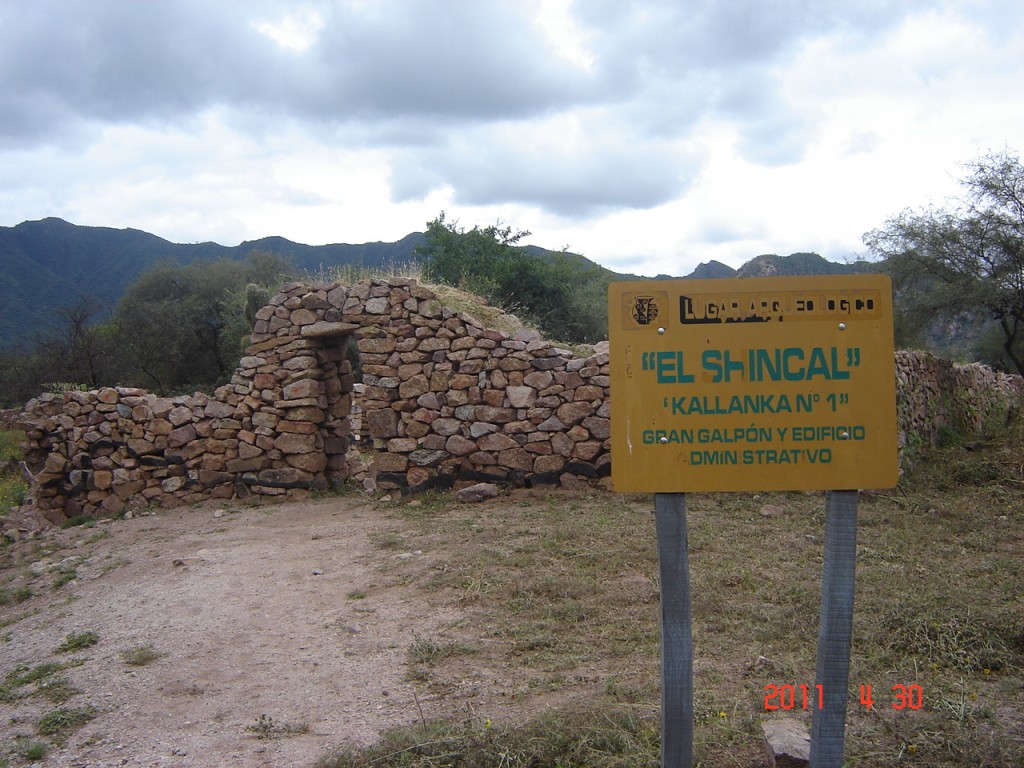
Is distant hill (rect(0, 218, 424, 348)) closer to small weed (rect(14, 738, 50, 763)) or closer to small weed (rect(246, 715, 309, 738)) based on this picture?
small weed (rect(14, 738, 50, 763))

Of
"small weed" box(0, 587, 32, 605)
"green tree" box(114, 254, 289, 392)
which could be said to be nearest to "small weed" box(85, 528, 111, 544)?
"small weed" box(0, 587, 32, 605)

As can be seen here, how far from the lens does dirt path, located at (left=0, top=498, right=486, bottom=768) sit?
3807 millimetres

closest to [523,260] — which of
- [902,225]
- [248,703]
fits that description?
[902,225]

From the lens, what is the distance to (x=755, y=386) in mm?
2629

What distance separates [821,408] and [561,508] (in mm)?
5735

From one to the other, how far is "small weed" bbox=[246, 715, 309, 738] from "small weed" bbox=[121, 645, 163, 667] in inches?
51.4

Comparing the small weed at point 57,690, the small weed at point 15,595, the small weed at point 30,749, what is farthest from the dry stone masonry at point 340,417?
the small weed at point 30,749

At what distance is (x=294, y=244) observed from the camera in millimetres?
58375

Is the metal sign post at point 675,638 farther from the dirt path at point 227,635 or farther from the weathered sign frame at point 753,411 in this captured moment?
the dirt path at point 227,635

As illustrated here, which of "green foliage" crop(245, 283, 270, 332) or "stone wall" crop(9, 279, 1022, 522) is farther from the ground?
"green foliage" crop(245, 283, 270, 332)

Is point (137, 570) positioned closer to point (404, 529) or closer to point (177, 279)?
point (404, 529)

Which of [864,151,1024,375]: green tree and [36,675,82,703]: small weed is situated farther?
[864,151,1024,375]: green tree
